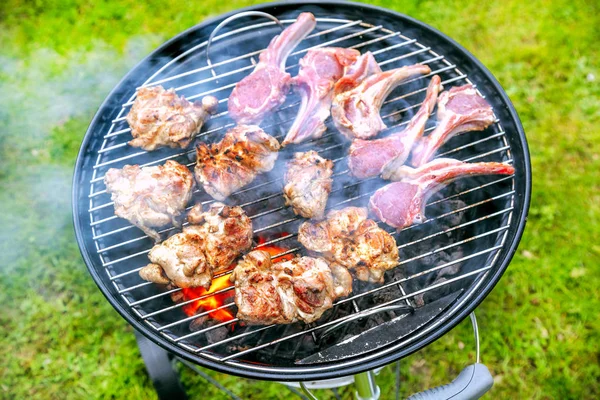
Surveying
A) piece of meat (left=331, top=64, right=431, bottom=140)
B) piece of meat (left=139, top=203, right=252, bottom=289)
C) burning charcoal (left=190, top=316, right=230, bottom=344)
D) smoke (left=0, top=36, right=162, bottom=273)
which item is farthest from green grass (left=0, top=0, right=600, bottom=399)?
piece of meat (left=331, top=64, right=431, bottom=140)

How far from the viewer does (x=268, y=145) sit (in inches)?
124

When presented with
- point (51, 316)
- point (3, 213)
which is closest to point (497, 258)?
point (51, 316)

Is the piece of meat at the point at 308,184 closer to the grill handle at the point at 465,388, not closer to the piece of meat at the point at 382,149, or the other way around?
the piece of meat at the point at 382,149

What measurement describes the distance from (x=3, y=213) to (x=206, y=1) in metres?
3.45

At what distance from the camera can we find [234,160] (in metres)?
3.14

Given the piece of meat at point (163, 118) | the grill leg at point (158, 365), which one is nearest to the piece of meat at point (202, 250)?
the piece of meat at point (163, 118)

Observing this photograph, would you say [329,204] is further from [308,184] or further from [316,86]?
[316,86]

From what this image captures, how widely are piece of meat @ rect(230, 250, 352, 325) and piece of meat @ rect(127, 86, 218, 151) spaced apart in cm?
101

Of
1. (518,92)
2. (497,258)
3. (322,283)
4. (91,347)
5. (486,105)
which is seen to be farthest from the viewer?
(518,92)

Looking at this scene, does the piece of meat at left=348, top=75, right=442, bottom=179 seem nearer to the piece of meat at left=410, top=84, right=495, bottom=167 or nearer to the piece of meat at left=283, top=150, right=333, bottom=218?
the piece of meat at left=410, top=84, right=495, bottom=167

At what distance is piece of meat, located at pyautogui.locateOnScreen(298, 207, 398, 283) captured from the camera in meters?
2.90

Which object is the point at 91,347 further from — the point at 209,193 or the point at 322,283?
the point at 322,283

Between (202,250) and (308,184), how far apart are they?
77 centimetres

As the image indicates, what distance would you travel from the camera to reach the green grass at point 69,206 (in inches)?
171
